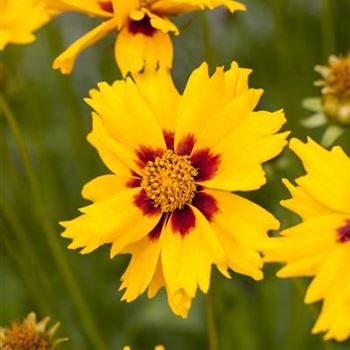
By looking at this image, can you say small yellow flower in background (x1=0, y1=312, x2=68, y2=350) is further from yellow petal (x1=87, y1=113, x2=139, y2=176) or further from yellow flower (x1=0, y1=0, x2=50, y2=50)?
yellow flower (x1=0, y1=0, x2=50, y2=50)

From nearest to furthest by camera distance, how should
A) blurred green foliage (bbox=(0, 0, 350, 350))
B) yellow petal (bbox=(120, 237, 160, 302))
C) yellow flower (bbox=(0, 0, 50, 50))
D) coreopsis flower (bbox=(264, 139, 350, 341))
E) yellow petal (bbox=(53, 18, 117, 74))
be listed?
coreopsis flower (bbox=(264, 139, 350, 341)) → yellow petal (bbox=(120, 237, 160, 302)) → yellow petal (bbox=(53, 18, 117, 74)) → yellow flower (bbox=(0, 0, 50, 50)) → blurred green foliage (bbox=(0, 0, 350, 350))

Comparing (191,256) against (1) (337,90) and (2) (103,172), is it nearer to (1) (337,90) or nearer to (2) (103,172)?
(1) (337,90)

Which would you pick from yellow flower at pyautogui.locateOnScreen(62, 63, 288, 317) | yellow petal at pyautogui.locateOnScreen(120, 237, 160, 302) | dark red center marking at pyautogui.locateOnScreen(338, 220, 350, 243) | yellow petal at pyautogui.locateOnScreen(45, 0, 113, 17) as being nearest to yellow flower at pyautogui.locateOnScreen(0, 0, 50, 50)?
yellow petal at pyautogui.locateOnScreen(45, 0, 113, 17)

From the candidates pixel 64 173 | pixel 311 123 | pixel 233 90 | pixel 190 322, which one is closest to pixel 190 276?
pixel 233 90

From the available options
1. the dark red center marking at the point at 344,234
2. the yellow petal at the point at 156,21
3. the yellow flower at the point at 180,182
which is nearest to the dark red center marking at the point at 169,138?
the yellow flower at the point at 180,182

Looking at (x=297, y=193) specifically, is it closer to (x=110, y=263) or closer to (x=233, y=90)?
(x=233, y=90)

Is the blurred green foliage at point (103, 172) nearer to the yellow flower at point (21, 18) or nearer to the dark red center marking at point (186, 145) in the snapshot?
the yellow flower at point (21, 18)

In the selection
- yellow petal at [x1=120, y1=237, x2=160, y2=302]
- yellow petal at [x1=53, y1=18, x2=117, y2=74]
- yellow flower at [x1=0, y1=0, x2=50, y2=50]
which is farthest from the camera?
yellow flower at [x1=0, y1=0, x2=50, y2=50]
